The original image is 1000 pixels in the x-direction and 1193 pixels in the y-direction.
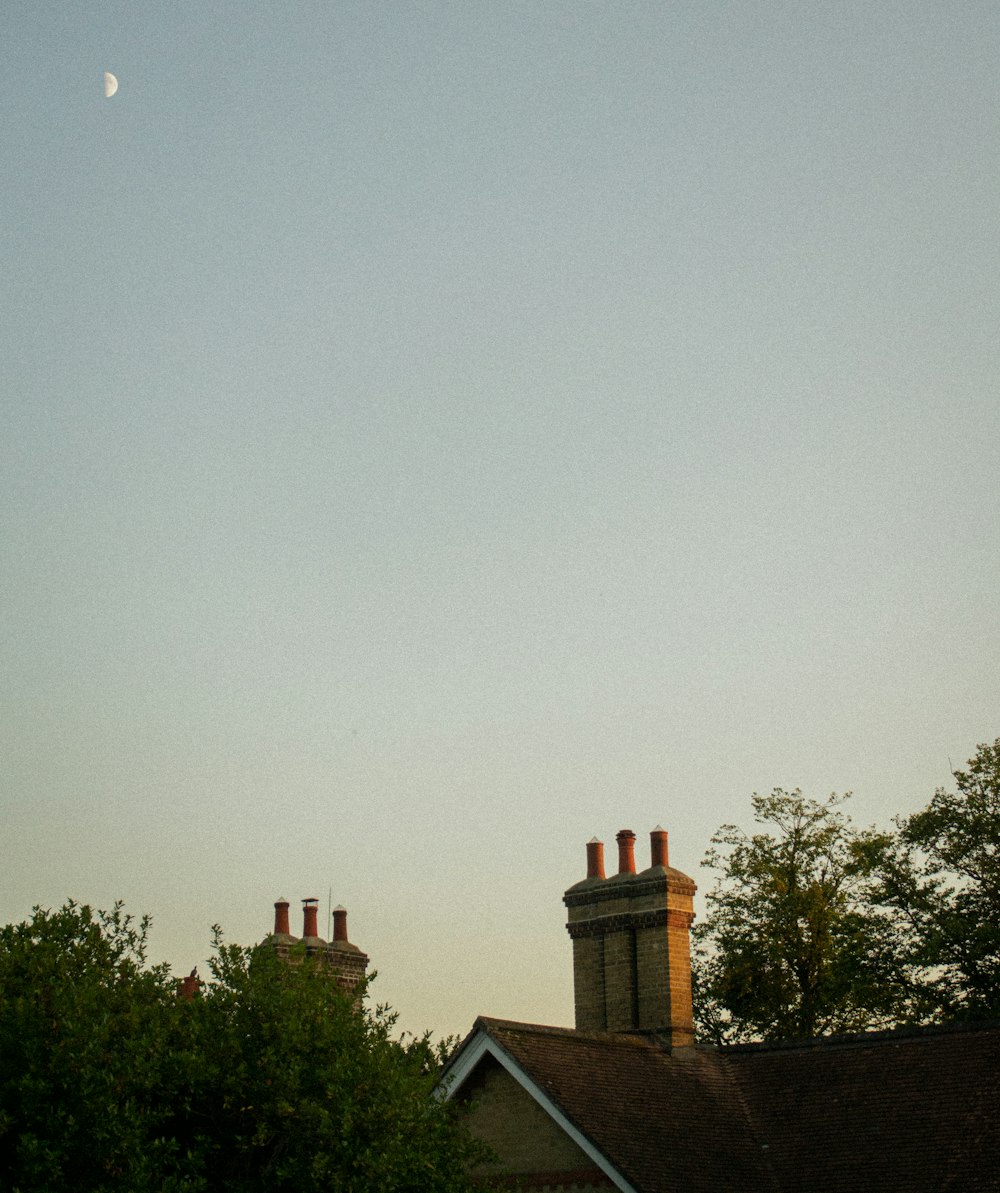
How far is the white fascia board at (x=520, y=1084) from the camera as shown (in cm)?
2387

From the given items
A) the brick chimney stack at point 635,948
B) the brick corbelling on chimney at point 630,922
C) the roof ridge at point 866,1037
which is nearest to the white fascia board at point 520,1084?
the brick chimney stack at point 635,948

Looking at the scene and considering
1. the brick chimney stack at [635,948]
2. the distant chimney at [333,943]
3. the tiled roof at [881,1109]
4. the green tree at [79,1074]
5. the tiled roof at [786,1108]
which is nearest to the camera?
the green tree at [79,1074]

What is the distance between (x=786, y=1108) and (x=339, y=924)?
41.4 feet

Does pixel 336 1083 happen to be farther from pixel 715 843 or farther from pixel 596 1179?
pixel 715 843

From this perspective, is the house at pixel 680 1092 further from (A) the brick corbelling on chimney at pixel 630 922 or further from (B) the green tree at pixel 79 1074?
(B) the green tree at pixel 79 1074

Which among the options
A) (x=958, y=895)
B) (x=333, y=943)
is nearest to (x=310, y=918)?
(x=333, y=943)

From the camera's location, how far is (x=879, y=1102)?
26.3 metres

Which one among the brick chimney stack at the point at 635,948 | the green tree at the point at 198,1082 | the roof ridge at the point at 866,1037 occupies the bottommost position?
the green tree at the point at 198,1082

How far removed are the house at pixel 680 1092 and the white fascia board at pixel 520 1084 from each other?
3 centimetres

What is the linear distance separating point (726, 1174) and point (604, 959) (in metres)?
5.76

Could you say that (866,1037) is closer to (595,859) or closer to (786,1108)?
(786,1108)

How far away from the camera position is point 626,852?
30812mm

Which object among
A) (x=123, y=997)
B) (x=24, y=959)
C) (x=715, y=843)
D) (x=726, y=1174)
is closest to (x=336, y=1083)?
(x=123, y=997)

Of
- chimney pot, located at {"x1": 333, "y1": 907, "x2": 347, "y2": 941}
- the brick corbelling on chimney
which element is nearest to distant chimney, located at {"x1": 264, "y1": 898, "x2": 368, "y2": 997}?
chimney pot, located at {"x1": 333, "y1": 907, "x2": 347, "y2": 941}
